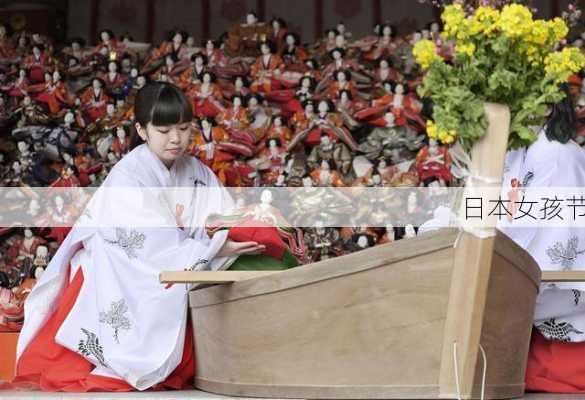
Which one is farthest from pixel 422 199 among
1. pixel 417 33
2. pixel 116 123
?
pixel 116 123

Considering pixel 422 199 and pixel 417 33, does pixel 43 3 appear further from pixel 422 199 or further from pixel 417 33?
pixel 422 199

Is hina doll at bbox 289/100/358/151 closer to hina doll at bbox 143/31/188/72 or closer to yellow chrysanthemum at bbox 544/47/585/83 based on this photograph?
hina doll at bbox 143/31/188/72

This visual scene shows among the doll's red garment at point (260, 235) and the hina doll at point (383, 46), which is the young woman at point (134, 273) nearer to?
the doll's red garment at point (260, 235)

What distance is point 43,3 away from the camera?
9891 millimetres

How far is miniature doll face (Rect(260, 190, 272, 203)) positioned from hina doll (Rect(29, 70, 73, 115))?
2186 millimetres

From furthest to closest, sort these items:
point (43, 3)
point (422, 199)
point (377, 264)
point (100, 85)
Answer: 1. point (43, 3)
2. point (100, 85)
3. point (422, 199)
4. point (377, 264)

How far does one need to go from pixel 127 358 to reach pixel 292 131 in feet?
14.2

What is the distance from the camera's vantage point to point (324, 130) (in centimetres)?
763

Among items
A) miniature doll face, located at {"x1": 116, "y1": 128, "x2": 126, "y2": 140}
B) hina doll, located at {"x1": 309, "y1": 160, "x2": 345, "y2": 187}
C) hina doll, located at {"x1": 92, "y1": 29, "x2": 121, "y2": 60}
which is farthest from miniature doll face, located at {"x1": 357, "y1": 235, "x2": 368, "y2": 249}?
hina doll, located at {"x1": 92, "y1": 29, "x2": 121, "y2": 60}

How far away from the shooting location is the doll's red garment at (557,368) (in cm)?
384

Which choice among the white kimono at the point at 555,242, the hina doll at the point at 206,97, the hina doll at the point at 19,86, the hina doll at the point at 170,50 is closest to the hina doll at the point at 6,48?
the hina doll at the point at 19,86

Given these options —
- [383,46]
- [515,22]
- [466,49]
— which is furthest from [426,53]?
[383,46]

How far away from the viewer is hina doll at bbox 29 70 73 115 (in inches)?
330

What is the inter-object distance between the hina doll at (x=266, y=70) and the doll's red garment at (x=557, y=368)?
459 centimetres
